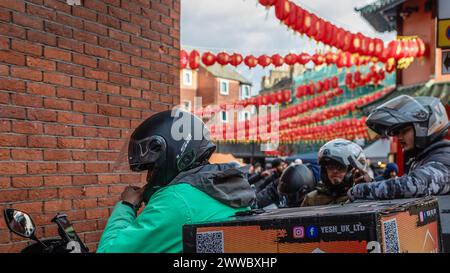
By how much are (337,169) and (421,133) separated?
0.86 meters

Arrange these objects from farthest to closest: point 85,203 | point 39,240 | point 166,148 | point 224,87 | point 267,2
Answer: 1. point 224,87
2. point 267,2
3. point 85,203
4. point 166,148
5. point 39,240

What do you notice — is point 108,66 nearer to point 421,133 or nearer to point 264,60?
point 421,133

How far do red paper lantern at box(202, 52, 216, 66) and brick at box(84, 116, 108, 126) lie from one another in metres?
8.31

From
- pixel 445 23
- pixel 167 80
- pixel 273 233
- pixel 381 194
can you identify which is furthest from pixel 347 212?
pixel 445 23

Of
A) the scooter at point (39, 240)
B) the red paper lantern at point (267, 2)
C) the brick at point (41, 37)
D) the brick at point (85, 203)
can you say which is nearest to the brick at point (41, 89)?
the brick at point (41, 37)

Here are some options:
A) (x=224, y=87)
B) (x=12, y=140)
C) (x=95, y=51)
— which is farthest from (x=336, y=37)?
(x=224, y=87)

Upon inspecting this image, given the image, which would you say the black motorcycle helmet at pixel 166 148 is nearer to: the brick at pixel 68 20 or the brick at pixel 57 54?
the brick at pixel 57 54

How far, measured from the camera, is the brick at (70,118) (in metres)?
3.62

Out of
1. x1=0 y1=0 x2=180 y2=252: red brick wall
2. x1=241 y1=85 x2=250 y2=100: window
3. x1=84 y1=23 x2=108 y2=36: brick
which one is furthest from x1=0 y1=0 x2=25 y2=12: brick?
x1=241 y1=85 x2=250 y2=100: window

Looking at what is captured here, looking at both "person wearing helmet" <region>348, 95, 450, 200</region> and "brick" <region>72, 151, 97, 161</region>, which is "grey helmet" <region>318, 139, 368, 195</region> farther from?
"brick" <region>72, 151, 97, 161</region>

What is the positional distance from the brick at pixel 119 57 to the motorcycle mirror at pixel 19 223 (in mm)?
2257

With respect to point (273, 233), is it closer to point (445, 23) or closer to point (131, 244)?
point (131, 244)

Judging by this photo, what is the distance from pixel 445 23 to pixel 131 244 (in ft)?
16.1

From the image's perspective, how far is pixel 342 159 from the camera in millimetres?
3889
